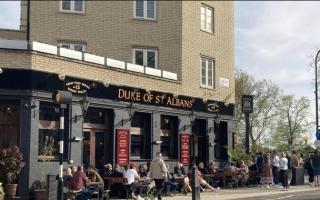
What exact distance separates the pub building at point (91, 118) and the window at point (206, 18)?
401 centimetres

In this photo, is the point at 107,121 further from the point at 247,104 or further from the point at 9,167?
the point at 247,104

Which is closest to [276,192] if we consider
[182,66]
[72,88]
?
[182,66]

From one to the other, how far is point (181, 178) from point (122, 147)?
9.08ft

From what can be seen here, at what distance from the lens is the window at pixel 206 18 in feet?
98.6

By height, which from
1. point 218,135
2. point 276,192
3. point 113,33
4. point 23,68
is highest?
point 113,33

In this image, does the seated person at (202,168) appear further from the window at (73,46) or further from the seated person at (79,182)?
the seated person at (79,182)

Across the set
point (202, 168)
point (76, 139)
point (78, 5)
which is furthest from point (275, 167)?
point (78, 5)

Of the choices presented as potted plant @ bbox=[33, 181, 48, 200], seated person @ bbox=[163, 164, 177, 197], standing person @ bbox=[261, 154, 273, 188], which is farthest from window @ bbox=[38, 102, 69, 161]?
standing person @ bbox=[261, 154, 273, 188]

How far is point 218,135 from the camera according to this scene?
30469 mm

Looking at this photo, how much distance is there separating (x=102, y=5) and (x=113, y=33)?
1.47 meters

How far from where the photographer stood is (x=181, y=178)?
2361cm

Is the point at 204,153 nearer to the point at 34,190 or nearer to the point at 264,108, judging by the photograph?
the point at 34,190

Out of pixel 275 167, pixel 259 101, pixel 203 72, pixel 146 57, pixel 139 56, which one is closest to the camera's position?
pixel 139 56

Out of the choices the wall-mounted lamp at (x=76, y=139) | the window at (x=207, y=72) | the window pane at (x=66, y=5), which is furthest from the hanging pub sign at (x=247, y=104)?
the wall-mounted lamp at (x=76, y=139)
